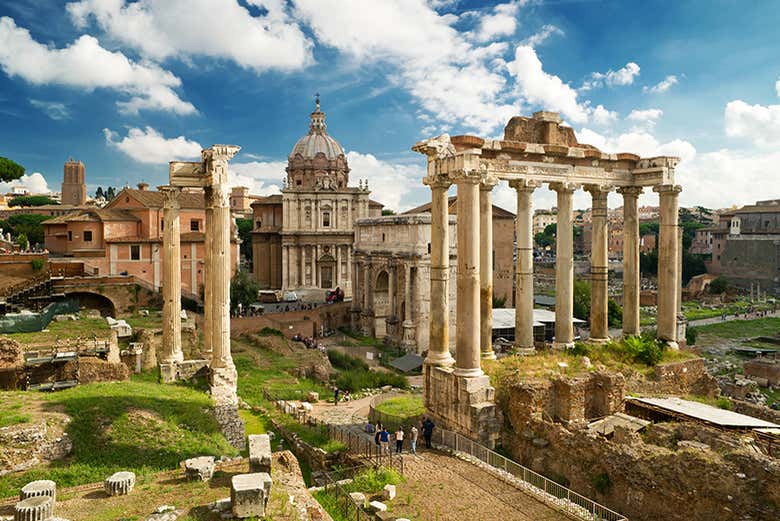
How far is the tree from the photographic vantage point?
1487 inches

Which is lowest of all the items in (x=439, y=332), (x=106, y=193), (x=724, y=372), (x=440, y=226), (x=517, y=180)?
(x=724, y=372)

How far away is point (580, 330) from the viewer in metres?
44.2

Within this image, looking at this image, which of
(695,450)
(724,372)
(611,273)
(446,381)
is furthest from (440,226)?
(611,273)

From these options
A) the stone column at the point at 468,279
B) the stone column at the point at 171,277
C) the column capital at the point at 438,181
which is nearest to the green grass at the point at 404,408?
the stone column at the point at 468,279

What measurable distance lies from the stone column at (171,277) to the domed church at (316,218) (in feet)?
111

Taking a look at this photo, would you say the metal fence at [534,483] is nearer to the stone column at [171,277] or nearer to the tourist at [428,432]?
the tourist at [428,432]

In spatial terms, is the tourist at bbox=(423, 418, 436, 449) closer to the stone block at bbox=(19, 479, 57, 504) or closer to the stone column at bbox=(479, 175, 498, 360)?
the stone column at bbox=(479, 175, 498, 360)

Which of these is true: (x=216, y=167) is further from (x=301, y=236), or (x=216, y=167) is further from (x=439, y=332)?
(x=301, y=236)

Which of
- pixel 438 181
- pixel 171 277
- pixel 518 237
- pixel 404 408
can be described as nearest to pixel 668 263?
pixel 518 237

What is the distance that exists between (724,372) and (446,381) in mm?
28440

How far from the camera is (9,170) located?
3825 centimetres

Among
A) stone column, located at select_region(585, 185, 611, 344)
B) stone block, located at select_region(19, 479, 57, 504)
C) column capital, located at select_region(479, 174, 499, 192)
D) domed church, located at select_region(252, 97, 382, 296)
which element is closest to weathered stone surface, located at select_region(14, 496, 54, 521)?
stone block, located at select_region(19, 479, 57, 504)

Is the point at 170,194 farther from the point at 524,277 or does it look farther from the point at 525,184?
the point at 524,277

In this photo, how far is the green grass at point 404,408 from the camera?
1677 centimetres
